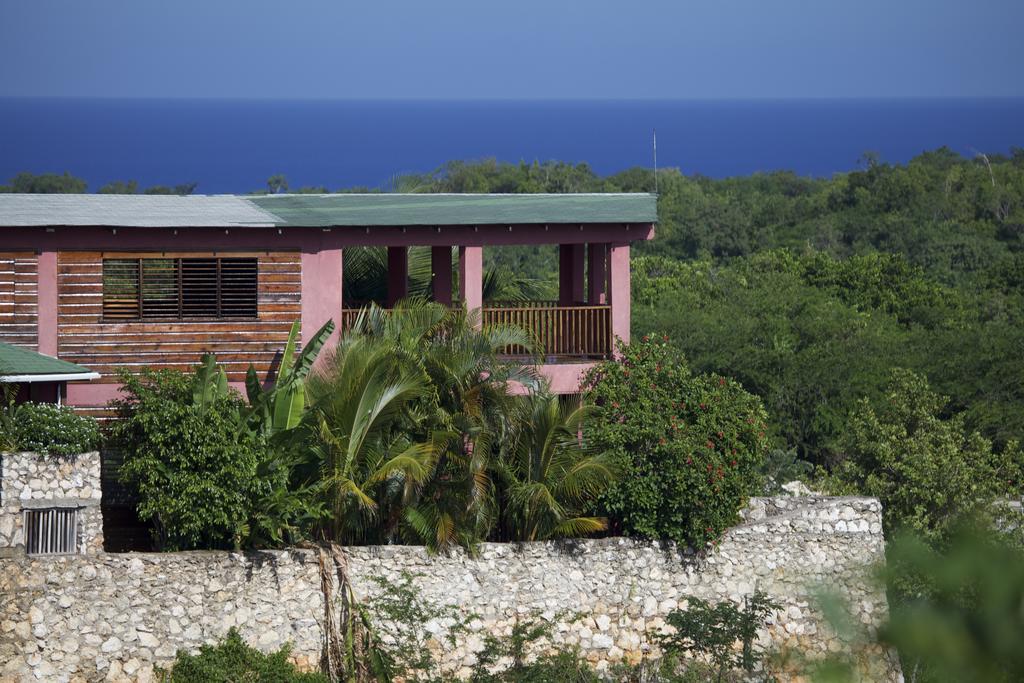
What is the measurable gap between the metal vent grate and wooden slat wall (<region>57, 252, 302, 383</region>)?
8.70ft

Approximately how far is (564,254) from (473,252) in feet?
10.6

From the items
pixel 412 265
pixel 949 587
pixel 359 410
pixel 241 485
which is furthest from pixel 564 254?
pixel 949 587

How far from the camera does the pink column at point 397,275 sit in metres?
21.9

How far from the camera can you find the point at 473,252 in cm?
1938

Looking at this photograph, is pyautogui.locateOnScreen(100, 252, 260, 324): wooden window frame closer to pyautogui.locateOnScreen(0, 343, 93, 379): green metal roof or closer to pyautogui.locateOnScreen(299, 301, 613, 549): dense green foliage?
pyautogui.locateOnScreen(0, 343, 93, 379): green metal roof

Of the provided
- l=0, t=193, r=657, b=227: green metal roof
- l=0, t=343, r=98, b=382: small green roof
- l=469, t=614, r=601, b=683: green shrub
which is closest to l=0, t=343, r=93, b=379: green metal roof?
l=0, t=343, r=98, b=382: small green roof

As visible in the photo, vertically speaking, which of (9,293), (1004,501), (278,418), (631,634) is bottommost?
(631,634)

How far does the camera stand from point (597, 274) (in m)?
21.1

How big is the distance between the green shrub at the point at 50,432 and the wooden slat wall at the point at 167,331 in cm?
200

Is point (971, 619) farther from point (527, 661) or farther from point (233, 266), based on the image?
point (233, 266)

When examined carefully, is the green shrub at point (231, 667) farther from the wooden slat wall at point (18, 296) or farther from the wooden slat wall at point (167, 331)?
the wooden slat wall at point (18, 296)

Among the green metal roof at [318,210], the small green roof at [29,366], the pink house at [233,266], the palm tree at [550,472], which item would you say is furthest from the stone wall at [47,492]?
the palm tree at [550,472]

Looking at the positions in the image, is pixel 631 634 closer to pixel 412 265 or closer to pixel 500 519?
pixel 500 519

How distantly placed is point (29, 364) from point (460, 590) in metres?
5.69
